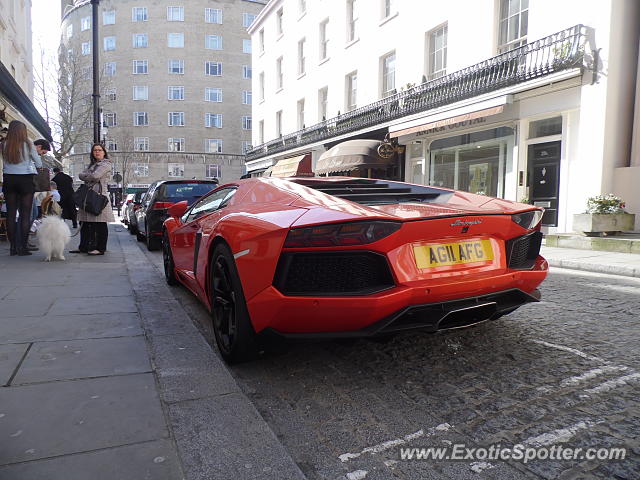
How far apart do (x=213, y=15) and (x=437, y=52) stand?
4301 centimetres

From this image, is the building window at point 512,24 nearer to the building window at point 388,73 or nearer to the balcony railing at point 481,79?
the balcony railing at point 481,79

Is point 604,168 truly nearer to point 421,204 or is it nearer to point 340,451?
point 421,204

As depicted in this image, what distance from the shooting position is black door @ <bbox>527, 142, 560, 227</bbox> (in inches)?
490

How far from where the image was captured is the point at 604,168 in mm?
→ 11117

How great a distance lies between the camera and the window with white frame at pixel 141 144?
50.5 m

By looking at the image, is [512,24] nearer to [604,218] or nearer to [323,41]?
[604,218]

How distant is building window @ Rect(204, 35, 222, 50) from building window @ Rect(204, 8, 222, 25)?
5.39ft

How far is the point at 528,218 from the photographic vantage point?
2902 mm

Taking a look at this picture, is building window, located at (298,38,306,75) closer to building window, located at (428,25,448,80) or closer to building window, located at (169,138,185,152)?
building window, located at (428,25,448,80)

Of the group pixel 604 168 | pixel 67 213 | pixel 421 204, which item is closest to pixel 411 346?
pixel 421 204

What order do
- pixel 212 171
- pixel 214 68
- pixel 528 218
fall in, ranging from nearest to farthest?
pixel 528 218
pixel 212 171
pixel 214 68

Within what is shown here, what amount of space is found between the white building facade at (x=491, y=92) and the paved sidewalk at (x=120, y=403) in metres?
11.4

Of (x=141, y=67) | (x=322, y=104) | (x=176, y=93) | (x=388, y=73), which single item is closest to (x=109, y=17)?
(x=141, y=67)

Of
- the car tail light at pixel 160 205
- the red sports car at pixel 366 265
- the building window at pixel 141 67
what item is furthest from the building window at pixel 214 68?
the red sports car at pixel 366 265
